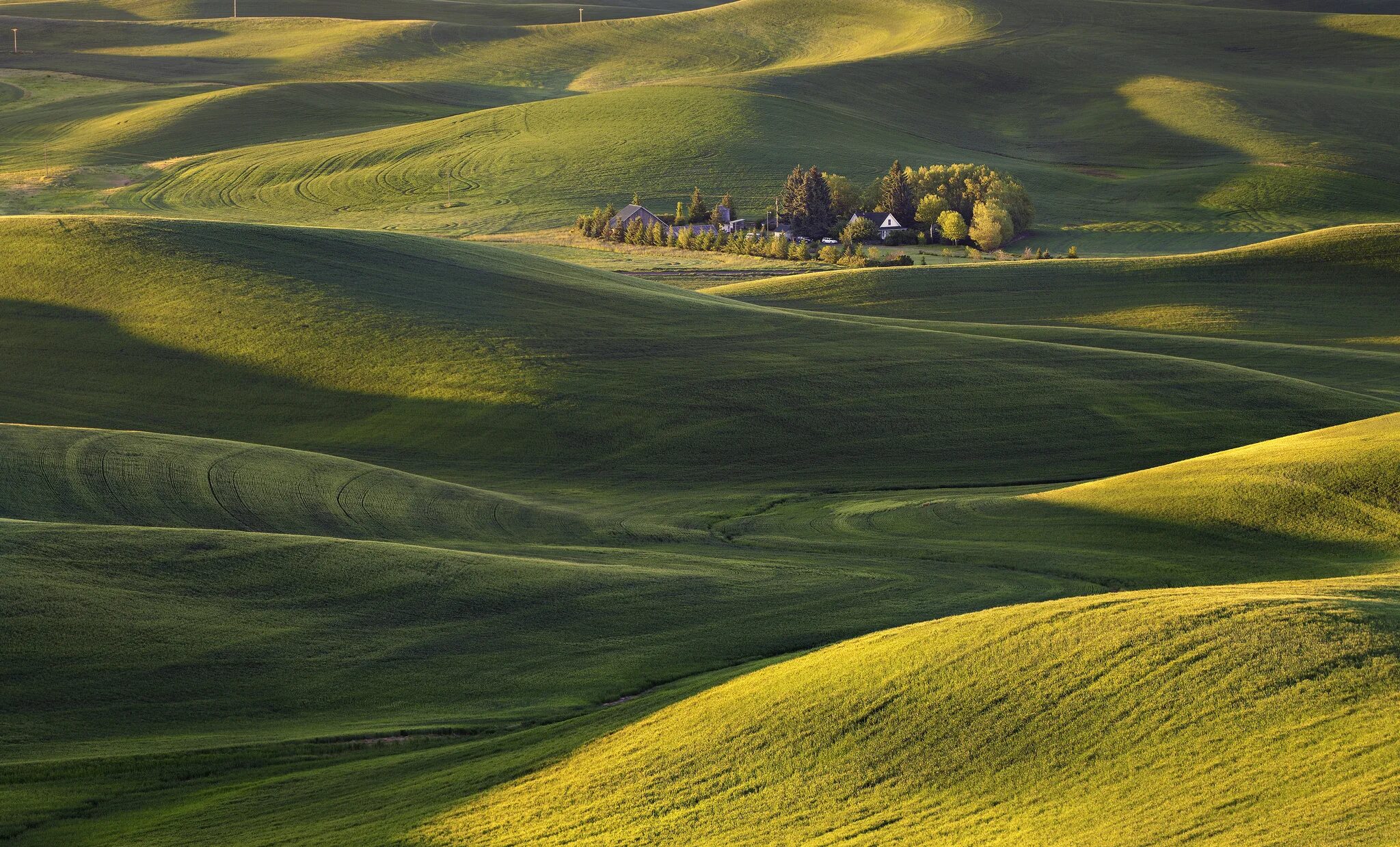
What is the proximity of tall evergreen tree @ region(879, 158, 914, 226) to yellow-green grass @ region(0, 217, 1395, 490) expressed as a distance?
173 feet

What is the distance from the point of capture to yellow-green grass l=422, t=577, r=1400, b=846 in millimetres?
12445

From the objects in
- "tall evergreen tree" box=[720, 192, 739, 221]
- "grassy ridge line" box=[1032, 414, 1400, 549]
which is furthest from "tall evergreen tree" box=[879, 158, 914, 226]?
"grassy ridge line" box=[1032, 414, 1400, 549]

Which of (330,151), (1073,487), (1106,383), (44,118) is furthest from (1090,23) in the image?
(1073,487)

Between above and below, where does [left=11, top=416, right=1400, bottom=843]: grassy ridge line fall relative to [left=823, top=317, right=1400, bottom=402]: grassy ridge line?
above

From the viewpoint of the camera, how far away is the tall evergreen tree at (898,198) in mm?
104188

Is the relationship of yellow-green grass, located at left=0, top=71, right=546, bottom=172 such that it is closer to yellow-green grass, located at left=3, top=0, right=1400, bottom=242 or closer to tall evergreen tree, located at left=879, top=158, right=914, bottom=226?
yellow-green grass, located at left=3, top=0, right=1400, bottom=242

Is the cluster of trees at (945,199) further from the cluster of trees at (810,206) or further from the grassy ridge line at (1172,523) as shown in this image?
the grassy ridge line at (1172,523)

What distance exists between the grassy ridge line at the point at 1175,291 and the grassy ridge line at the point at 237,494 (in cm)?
3573

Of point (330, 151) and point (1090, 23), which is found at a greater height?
point (1090, 23)

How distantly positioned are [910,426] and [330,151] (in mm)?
100785

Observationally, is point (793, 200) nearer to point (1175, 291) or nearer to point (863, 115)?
point (1175, 291)

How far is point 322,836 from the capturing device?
14.8 m

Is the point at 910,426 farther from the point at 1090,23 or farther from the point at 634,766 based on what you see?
the point at 1090,23

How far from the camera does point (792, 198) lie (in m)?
102
